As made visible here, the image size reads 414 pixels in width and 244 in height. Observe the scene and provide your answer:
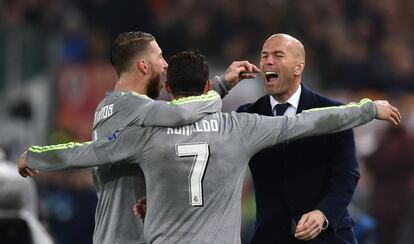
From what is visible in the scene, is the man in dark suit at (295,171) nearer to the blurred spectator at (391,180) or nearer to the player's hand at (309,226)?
the player's hand at (309,226)

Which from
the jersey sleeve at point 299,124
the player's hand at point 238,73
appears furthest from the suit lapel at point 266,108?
the jersey sleeve at point 299,124

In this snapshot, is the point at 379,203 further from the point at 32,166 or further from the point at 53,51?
the point at 32,166

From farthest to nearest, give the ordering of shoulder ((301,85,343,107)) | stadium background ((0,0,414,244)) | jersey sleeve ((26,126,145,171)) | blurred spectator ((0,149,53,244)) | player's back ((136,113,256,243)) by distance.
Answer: stadium background ((0,0,414,244)), blurred spectator ((0,149,53,244)), shoulder ((301,85,343,107)), jersey sleeve ((26,126,145,171)), player's back ((136,113,256,243))

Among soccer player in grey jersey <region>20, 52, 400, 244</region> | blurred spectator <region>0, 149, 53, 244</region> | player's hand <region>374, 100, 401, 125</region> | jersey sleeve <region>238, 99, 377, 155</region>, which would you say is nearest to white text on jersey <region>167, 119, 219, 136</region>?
soccer player in grey jersey <region>20, 52, 400, 244</region>

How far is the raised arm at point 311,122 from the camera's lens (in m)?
6.14

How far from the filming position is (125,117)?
6.21m

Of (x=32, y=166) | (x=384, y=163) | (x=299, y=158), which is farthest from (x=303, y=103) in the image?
(x=384, y=163)

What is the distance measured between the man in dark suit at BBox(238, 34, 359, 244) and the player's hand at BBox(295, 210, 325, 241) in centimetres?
8

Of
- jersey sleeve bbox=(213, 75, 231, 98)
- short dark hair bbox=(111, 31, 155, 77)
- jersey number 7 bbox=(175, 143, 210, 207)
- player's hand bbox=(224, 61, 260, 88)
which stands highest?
short dark hair bbox=(111, 31, 155, 77)

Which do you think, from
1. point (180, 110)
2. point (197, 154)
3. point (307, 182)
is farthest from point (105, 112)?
point (307, 182)

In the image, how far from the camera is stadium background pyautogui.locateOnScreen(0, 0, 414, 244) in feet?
40.2

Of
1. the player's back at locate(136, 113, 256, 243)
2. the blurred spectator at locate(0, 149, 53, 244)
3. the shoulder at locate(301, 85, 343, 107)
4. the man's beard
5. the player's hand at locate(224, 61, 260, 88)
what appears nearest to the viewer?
the player's back at locate(136, 113, 256, 243)

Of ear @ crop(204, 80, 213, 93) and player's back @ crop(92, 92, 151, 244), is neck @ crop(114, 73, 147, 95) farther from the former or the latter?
ear @ crop(204, 80, 213, 93)

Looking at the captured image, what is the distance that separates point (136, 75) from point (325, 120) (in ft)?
3.31
